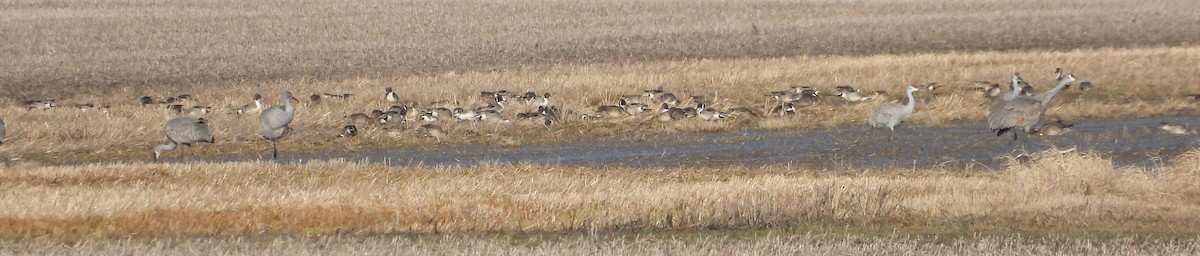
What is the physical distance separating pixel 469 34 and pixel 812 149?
26.3m

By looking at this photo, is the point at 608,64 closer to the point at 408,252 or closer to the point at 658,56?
the point at 658,56

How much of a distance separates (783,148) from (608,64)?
50.4ft

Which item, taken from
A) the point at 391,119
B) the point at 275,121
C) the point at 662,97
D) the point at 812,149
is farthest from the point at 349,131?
the point at 812,149

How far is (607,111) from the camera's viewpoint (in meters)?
25.4

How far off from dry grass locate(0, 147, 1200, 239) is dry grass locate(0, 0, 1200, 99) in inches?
691

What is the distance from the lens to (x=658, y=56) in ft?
138

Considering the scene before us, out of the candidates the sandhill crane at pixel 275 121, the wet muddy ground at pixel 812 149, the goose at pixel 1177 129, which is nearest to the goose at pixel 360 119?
the wet muddy ground at pixel 812 149

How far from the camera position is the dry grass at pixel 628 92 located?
23.5 m

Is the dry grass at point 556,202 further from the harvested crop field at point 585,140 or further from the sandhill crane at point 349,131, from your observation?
the sandhill crane at point 349,131

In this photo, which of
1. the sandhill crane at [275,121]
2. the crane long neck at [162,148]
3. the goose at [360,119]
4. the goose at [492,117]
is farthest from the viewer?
the goose at [492,117]

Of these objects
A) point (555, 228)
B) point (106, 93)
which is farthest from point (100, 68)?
point (555, 228)

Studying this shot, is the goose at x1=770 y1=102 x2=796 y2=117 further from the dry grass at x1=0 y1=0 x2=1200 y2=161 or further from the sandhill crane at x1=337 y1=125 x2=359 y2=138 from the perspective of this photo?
the sandhill crane at x1=337 y1=125 x2=359 y2=138

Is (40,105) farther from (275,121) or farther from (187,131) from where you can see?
(275,121)

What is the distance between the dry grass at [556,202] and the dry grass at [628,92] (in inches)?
222
